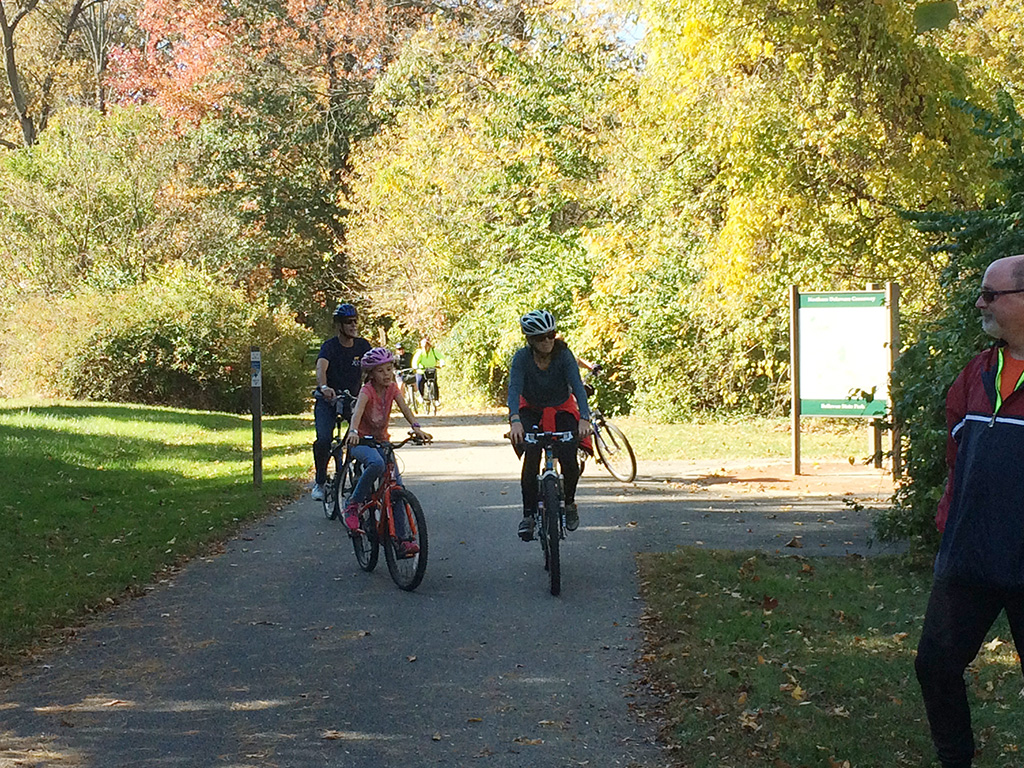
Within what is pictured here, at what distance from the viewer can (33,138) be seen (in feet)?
160

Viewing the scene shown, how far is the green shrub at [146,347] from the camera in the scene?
29188 mm

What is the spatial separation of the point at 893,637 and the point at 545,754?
2.56 meters

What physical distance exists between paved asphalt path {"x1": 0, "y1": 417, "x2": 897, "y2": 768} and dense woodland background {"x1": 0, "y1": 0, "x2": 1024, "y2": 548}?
2.62 metres

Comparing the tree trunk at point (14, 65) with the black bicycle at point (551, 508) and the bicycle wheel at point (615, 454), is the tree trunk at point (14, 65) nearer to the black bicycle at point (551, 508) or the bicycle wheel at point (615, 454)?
the bicycle wheel at point (615, 454)

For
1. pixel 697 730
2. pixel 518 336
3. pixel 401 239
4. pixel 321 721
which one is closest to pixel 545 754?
pixel 697 730

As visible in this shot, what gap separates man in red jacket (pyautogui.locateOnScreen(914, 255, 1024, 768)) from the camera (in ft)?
14.2

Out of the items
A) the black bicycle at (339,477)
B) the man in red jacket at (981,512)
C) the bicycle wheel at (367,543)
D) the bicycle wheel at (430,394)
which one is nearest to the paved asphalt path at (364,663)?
the bicycle wheel at (367,543)

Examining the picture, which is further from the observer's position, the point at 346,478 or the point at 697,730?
the point at 346,478

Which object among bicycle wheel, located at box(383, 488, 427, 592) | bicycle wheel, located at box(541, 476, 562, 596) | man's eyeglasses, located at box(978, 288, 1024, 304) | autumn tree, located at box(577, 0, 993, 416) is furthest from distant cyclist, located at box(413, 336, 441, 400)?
man's eyeglasses, located at box(978, 288, 1024, 304)

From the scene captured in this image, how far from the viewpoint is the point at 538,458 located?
954 centimetres

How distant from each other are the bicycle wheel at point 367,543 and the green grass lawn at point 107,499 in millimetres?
1519

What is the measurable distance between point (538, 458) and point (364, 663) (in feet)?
8.92

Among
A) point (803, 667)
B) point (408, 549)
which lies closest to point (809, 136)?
point (408, 549)

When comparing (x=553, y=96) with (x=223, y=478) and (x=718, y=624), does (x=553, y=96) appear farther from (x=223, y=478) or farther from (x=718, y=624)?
(x=718, y=624)
